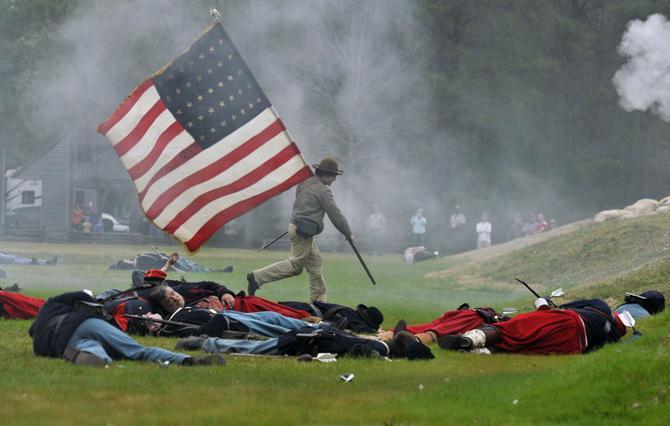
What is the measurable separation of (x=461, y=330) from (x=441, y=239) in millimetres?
38433

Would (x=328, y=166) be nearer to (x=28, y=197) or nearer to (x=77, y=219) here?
(x=77, y=219)

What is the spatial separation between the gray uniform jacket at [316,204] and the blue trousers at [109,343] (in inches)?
232

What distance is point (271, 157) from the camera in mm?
12758

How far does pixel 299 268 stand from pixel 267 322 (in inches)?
145

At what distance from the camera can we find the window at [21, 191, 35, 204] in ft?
170

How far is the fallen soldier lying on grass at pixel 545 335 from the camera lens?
399 inches

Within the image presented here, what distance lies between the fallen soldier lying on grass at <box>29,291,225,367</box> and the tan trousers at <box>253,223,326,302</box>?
5.66 m

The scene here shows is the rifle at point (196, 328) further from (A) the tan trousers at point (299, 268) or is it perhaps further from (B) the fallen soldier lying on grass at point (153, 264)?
(B) the fallen soldier lying on grass at point (153, 264)

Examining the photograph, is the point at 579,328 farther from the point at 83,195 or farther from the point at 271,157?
the point at 83,195

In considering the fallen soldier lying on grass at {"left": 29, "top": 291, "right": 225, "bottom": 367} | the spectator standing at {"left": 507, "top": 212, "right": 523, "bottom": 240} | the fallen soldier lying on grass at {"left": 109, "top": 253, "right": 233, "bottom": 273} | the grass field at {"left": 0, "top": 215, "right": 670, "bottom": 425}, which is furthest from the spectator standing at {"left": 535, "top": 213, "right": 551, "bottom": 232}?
the fallen soldier lying on grass at {"left": 29, "top": 291, "right": 225, "bottom": 367}

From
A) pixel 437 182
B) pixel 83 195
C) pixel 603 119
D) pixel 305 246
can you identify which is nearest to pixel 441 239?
pixel 437 182

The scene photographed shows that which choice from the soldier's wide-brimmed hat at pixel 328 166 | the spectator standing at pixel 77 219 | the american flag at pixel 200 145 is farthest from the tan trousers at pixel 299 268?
the spectator standing at pixel 77 219

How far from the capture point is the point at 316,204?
14.6 metres

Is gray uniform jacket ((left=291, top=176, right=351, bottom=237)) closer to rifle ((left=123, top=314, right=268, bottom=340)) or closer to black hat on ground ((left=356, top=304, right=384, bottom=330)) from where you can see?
black hat on ground ((left=356, top=304, right=384, bottom=330))
